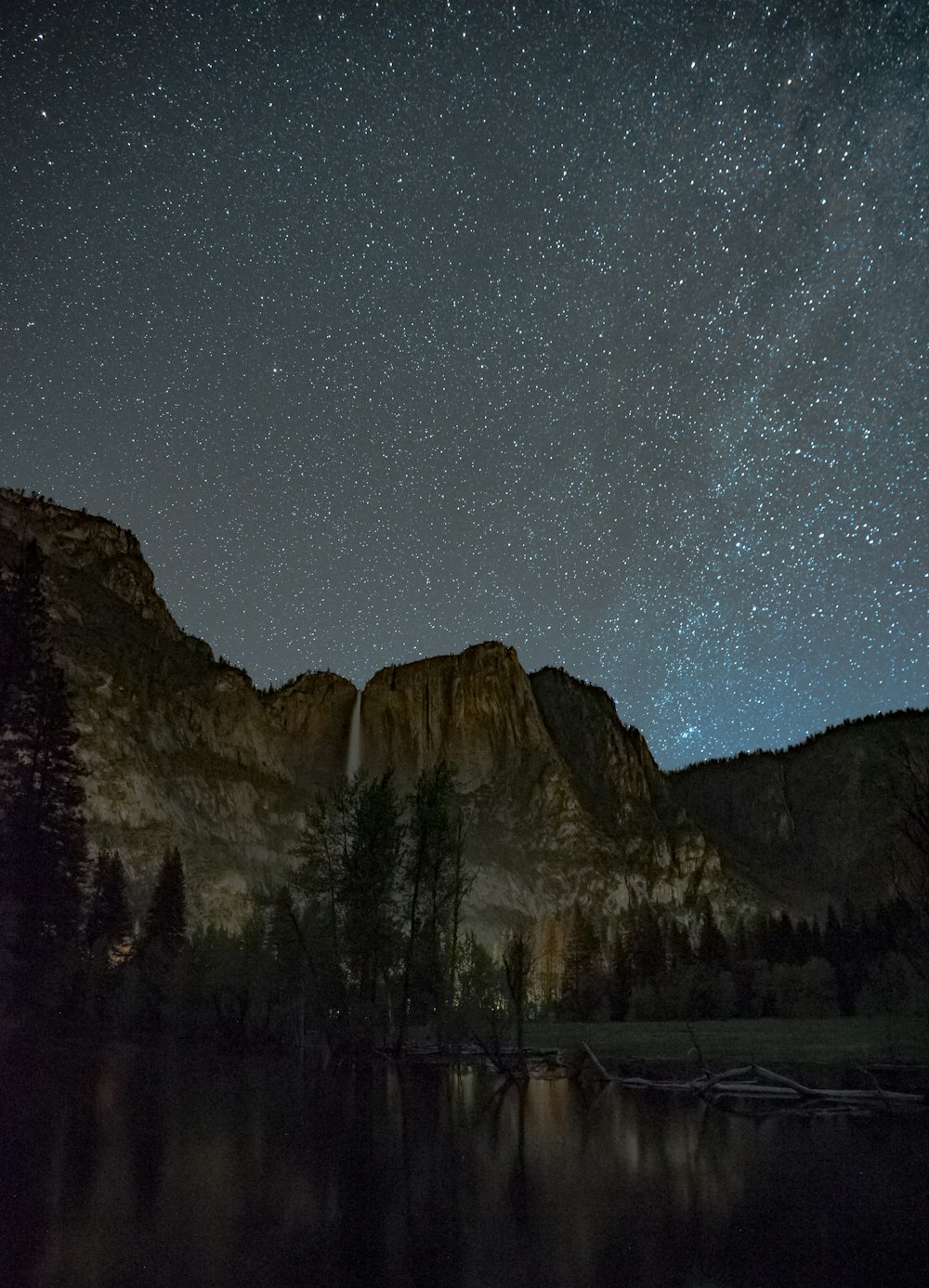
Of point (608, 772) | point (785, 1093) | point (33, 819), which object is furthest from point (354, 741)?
point (785, 1093)

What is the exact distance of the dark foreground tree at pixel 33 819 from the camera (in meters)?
27.6

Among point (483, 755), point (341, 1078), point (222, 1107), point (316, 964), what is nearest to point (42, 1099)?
point (222, 1107)

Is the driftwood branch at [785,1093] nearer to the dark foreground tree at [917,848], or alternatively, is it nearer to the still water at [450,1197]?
the still water at [450,1197]

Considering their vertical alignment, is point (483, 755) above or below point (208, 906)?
above

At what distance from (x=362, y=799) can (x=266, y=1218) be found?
29.6 meters

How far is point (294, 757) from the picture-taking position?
7116 inches

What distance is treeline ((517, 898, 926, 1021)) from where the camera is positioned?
40406mm


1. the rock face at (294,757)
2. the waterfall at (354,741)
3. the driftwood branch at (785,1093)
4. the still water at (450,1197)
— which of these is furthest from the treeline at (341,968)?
the waterfall at (354,741)

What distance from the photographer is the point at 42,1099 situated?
15258 millimetres

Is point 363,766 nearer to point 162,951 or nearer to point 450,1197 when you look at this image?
point 162,951

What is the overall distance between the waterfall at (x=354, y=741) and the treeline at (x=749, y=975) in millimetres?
90075

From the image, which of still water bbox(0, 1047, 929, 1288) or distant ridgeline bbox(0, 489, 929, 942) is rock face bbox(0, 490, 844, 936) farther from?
still water bbox(0, 1047, 929, 1288)

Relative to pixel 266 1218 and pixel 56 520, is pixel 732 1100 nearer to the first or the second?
pixel 266 1218

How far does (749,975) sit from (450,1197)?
180 feet
